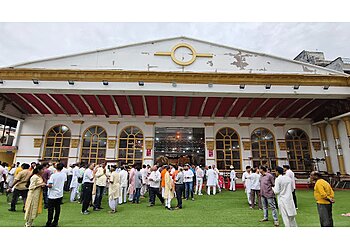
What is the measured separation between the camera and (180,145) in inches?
577

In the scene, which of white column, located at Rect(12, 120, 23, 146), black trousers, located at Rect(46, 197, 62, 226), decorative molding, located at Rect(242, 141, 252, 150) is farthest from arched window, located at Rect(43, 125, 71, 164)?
decorative molding, located at Rect(242, 141, 252, 150)

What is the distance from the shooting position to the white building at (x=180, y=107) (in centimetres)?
948

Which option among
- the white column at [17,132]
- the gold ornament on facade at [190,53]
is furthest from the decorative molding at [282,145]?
the white column at [17,132]

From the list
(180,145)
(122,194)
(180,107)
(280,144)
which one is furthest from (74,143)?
(280,144)

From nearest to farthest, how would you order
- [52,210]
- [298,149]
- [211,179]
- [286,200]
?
1. [286,200]
2. [52,210]
3. [211,179]
4. [298,149]

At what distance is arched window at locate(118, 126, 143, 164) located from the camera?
43.2 ft

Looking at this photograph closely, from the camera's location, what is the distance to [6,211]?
6.34m

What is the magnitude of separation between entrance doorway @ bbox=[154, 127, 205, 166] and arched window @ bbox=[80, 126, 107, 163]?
11.5ft

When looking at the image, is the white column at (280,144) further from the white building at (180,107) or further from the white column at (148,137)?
the white column at (148,137)

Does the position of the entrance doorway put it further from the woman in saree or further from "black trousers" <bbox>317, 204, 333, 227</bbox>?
"black trousers" <bbox>317, 204, 333, 227</bbox>

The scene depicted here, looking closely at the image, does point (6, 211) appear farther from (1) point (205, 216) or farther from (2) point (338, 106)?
(2) point (338, 106)

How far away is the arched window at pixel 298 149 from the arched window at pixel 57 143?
14978mm

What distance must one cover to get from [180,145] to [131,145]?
355 centimetres

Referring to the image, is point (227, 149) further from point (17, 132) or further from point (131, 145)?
point (17, 132)
